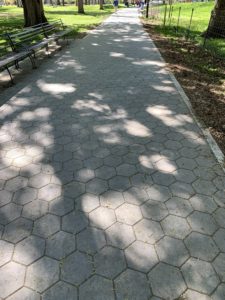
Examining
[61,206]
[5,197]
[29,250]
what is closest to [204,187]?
[61,206]

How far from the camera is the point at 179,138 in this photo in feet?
17.1

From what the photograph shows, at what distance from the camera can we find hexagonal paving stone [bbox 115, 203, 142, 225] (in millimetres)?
3461

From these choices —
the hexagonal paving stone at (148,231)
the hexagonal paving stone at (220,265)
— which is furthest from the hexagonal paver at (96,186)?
the hexagonal paving stone at (220,265)

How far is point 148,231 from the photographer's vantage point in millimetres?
3309

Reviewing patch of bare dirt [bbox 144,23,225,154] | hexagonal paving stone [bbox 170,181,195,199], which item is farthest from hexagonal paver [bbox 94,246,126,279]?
patch of bare dirt [bbox 144,23,225,154]

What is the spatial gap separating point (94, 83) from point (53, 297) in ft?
21.8

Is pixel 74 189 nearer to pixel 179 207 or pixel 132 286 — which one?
pixel 179 207

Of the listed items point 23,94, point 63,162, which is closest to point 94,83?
point 23,94

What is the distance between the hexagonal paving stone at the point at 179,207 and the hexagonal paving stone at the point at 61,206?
132 centimetres

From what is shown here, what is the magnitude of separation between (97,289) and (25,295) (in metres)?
0.70

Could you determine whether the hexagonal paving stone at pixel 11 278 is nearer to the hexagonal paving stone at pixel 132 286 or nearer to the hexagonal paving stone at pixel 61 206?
the hexagonal paving stone at pixel 61 206

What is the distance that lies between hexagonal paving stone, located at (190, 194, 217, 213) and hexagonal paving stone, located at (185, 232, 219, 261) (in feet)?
1.48

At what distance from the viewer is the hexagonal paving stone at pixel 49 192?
384 cm

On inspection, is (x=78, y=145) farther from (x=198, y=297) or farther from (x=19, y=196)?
(x=198, y=297)
